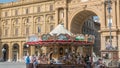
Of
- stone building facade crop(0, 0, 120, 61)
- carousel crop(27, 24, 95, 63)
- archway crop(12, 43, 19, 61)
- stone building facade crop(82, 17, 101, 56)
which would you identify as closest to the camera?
carousel crop(27, 24, 95, 63)

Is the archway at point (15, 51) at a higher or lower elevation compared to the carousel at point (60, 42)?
lower

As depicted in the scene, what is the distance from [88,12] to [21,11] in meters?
23.0

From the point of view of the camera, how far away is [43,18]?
77.9 meters

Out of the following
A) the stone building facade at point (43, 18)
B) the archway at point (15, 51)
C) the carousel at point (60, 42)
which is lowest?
the archway at point (15, 51)

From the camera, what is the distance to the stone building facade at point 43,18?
63428 millimetres

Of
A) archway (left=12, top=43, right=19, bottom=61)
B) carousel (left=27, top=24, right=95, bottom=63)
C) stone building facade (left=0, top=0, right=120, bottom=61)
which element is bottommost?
archway (left=12, top=43, right=19, bottom=61)

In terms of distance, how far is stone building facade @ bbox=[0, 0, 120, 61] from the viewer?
63.4 meters

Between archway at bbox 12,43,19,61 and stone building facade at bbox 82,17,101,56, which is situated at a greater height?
stone building facade at bbox 82,17,101,56

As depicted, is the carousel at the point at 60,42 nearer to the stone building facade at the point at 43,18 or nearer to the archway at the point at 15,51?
the stone building facade at the point at 43,18

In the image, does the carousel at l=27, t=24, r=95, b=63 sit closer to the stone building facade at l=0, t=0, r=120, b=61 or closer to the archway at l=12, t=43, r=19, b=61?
the stone building facade at l=0, t=0, r=120, b=61

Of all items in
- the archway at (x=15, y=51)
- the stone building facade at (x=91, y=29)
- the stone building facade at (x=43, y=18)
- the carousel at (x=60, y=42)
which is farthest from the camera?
the stone building facade at (x=91, y=29)

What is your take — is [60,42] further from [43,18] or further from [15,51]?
[15,51]

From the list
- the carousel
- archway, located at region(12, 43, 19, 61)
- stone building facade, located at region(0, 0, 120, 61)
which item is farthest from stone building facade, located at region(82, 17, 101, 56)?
the carousel

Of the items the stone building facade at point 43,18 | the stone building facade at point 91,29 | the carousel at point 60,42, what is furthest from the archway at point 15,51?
the carousel at point 60,42
